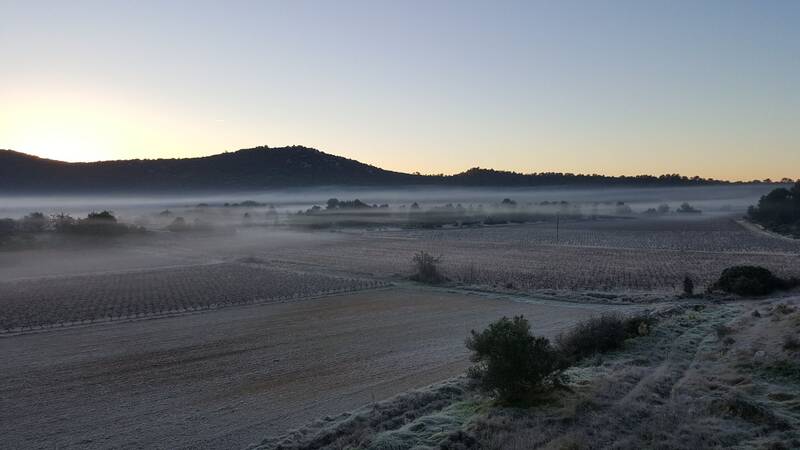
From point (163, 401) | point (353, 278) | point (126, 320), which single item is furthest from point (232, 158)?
point (163, 401)

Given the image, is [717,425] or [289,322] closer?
[717,425]

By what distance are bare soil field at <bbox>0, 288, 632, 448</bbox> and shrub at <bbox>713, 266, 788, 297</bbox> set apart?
7.21m

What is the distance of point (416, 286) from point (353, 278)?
20.6 ft

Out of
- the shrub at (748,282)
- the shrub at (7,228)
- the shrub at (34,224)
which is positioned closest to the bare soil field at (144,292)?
the shrub at (748,282)

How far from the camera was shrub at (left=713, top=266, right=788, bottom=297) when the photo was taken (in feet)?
98.1

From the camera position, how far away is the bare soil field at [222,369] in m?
14.1

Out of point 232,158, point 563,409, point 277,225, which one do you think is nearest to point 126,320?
point 563,409

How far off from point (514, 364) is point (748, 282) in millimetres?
21793

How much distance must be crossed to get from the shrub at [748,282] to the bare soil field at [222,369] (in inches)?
284

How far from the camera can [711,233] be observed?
85.6m

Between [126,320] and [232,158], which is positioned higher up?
[232,158]

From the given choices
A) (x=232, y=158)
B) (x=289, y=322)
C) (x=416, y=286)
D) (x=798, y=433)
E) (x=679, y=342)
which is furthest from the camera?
(x=232, y=158)

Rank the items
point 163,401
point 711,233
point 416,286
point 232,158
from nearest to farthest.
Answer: point 163,401, point 416,286, point 711,233, point 232,158

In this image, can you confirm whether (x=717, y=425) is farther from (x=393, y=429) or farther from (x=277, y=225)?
(x=277, y=225)
